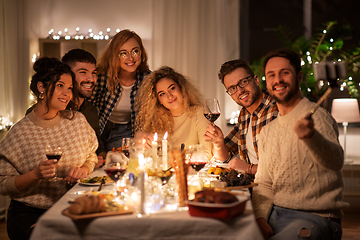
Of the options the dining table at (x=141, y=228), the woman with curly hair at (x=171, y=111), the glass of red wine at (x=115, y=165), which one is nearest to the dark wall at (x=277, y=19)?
the woman with curly hair at (x=171, y=111)

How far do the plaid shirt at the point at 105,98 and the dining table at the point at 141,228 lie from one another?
6.72ft

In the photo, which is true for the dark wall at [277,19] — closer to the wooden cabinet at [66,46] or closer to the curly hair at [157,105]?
the wooden cabinet at [66,46]

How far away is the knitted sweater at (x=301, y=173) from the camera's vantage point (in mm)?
1826

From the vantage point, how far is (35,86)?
2361 millimetres

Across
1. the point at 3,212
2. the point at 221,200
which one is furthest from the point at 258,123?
the point at 3,212

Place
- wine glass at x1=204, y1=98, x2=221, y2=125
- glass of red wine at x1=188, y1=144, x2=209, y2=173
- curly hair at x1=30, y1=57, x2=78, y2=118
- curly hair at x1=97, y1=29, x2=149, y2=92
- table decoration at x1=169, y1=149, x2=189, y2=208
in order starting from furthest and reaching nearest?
curly hair at x1=97, y1=29, x2=149, y2=92, wine glass at x1=204, y1=98, x2=221, y2=125, curly hair at x1=30, y1=57, x2=78, y2=118, glass of red wine at x1=188, y1=144, x2=209, y2=173, table decoration at x1=169, y1=149, x2=189, y2=208

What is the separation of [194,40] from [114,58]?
72.6 inches

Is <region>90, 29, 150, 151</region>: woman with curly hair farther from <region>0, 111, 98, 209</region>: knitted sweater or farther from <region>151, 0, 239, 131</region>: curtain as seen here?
<region>151, 0, 239, 131</region>: curtain

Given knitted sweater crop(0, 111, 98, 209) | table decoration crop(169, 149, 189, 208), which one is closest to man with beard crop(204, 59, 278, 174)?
knitted sweater crop(0, 111, 98, 209)

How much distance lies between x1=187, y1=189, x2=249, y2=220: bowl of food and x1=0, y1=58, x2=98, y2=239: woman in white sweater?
1050mm

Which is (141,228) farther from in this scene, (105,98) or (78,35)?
(78,35)

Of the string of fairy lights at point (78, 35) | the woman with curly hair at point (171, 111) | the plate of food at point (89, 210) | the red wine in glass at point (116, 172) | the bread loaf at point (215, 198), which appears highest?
the string of fairy lights at point (78, 35)

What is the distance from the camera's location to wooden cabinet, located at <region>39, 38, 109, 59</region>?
15.9 ft

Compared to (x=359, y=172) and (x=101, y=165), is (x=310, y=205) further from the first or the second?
(x=359, y=172)
